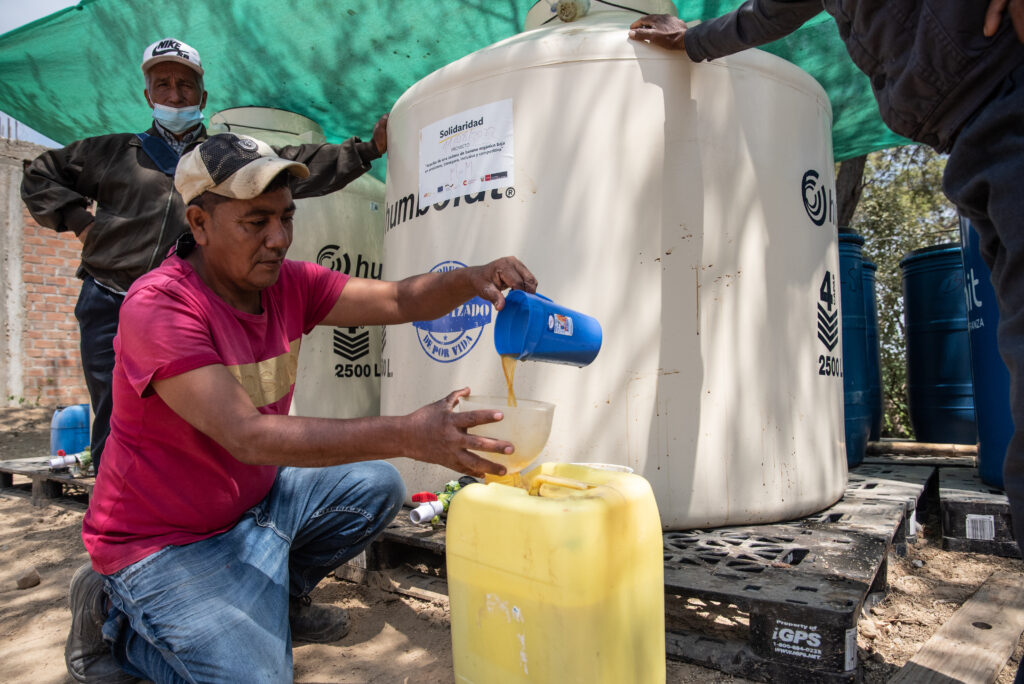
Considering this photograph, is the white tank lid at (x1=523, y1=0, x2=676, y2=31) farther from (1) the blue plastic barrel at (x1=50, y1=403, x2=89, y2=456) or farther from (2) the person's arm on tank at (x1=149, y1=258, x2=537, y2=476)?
(1) the blue plastic barrel at (x1=50, y1=403, x2=89, y2=456)

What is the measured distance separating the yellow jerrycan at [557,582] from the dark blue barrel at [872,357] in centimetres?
277

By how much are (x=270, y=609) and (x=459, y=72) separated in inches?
69.4

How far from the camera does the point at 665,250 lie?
2053mm

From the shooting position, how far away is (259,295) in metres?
1.68

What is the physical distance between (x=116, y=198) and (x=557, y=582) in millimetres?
2266

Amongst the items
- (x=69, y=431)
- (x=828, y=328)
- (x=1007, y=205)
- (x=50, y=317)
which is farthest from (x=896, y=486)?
(x=50, y=317)

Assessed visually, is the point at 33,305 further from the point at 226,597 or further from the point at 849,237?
the point at 849,237

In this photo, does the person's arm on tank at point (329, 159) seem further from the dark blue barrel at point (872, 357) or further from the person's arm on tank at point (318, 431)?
the dark blue barrel at point (872, 357)

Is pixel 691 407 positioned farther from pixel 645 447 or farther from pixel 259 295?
pixel 259 295

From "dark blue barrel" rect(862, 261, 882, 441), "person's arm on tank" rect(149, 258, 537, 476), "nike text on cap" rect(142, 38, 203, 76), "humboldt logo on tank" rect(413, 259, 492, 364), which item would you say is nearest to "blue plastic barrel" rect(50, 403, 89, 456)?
"nike text on cap" rect(142, 38, 203, 76)

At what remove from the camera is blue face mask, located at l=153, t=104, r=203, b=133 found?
2578mm

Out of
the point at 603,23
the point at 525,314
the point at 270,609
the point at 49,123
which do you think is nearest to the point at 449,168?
the point at 603,23

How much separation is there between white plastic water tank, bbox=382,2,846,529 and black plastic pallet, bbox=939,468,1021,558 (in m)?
0.67

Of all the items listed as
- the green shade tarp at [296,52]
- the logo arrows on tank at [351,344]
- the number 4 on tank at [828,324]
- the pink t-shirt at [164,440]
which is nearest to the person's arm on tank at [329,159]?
the green shade tarp at [296,52]
